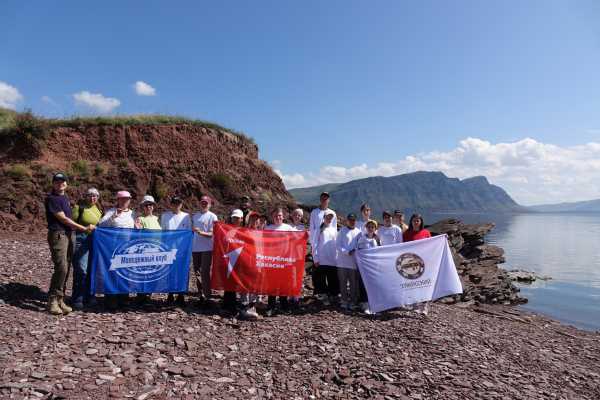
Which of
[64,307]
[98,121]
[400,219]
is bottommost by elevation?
[64,307]

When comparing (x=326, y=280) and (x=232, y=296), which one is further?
(x=326, y=280)

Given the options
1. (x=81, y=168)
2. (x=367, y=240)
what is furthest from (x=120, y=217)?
(x=81, y=168)

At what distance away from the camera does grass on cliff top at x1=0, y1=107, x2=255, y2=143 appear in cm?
1776

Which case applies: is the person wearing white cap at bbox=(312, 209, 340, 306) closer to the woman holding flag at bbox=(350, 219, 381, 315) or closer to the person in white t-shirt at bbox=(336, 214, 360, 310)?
the person in white t-shirt at bbox=(336, 214, 360, 310)

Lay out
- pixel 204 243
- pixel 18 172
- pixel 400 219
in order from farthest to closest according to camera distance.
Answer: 1. pixel 18 172
2. pixel 400 219
3. pixel 204 243

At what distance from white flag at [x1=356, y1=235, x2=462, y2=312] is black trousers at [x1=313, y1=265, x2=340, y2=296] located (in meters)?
0.81

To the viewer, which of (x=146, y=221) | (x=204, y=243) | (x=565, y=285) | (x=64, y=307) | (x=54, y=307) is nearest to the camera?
(x=54, y=307)

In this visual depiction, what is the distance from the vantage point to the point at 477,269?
19.1m

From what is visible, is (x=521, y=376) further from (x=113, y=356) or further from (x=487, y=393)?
(x=113, y=356)

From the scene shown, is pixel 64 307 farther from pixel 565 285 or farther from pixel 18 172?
pixel 565 285

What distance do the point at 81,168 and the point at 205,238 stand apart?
42.6 feet

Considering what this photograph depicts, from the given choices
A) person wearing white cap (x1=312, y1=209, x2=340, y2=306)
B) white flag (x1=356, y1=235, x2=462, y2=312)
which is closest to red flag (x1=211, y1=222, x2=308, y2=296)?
person wearing white cap (x1=312, y1=209, x2=340, y2=306)

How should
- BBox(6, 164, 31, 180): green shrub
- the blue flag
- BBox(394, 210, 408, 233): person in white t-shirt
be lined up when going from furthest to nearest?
BBox(6, 164, 31, 180): green shrub, BBox(394, 210, 408, 233): person in white t-shirt, the blue flag

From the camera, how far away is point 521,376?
18.1 ft
